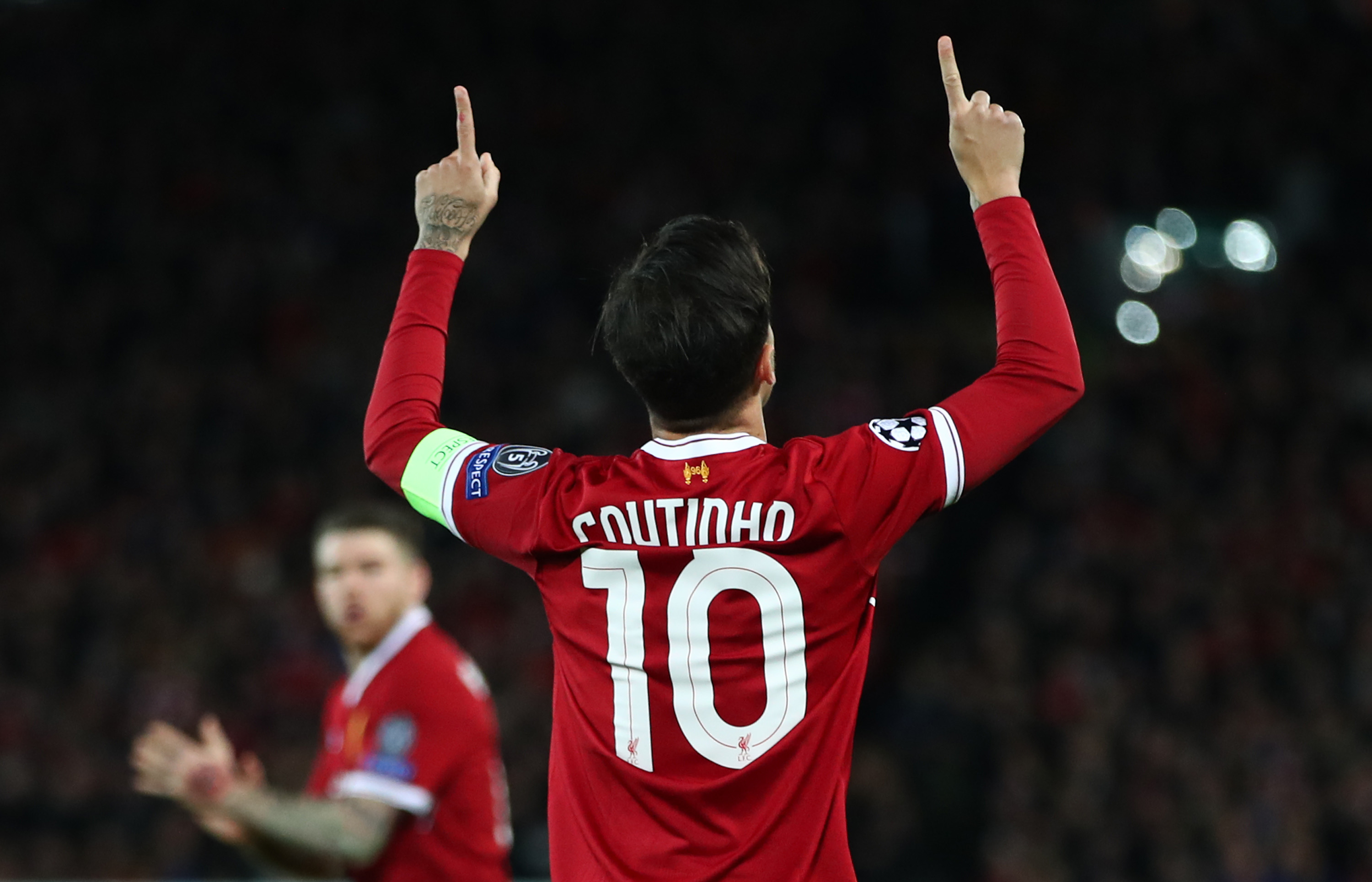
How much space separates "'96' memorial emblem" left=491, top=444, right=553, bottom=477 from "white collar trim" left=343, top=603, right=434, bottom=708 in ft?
6.61

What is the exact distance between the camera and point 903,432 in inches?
74.6

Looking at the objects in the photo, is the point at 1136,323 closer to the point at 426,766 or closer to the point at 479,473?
the point at 426,766

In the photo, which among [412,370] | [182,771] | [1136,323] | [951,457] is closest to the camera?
[951,457]

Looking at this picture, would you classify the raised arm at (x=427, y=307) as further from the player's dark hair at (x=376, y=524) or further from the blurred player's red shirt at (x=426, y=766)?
the player's dark hair at (x=376, y=524)

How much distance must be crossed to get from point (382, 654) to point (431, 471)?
208cm

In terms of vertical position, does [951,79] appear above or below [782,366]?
below

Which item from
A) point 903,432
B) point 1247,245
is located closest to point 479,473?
point 903,432

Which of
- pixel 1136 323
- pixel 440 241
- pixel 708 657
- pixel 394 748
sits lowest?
pixel 394 748

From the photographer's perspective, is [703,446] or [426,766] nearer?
[703,446]

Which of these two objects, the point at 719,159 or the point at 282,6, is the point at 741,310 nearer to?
the point at 719,159

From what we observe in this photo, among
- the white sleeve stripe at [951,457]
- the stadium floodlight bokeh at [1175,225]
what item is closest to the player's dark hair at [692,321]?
the white sleeve stripe at [951,457]

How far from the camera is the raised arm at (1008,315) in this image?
6.16 feet

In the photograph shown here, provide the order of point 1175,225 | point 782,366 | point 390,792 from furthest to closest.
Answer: point 1175,225
point 782,366
point 390,792

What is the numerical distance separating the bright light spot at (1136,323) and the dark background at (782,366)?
17 centimetres
